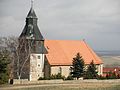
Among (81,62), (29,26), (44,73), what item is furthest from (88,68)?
(29,26)

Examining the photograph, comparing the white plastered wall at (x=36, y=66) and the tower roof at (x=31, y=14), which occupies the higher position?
the tower roof at (x=31, y=14)

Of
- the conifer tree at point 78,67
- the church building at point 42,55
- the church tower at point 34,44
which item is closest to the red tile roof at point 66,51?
the church building at point 42,55

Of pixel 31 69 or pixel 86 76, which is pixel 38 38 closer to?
pixel 31 69

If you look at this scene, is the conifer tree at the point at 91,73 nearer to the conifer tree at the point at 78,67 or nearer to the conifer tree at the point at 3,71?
the conifer tree at the point at 78,67

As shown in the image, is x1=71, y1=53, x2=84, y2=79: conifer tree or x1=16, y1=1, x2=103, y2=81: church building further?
x1=16, y1=1, x2=103, y2=81: church building

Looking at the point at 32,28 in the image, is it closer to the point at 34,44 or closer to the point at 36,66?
the point at 34,44

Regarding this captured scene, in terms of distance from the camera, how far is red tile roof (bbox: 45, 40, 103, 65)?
63188 mm

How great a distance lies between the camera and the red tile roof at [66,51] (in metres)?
63.2

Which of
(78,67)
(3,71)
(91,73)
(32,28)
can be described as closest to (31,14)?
(32,28)

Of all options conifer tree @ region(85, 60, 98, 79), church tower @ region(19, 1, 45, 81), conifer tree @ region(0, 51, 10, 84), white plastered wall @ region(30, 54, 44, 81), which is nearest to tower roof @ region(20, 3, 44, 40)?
church tower @ region(19, 1, 45, 81)

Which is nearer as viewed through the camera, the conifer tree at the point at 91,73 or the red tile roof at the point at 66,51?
the conifer tree at the point at 91,73

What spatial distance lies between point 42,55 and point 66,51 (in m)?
6.61

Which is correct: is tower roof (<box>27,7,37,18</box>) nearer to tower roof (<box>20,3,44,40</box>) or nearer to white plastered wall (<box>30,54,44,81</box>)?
tower roof (<box>20,3,44,40</box>)

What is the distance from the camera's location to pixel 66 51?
66125 mm
